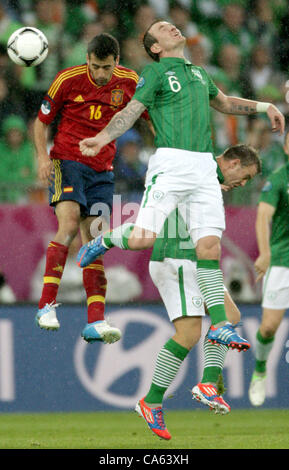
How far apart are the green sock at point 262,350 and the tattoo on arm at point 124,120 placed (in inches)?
139

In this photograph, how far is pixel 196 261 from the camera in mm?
7117

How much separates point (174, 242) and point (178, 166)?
0.60 meters

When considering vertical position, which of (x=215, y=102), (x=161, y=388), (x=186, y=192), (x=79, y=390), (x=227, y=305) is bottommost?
(x=79, y=390)

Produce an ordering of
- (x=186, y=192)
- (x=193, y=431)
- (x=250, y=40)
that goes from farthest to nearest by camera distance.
A: (x=250, y=40) < (x=193, y=431) < (x=186, y=192)

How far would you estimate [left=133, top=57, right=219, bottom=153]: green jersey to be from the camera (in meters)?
6.80

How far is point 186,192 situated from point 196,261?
1.79 feet

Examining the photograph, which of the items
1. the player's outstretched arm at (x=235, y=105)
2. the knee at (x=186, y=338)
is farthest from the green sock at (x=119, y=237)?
the player's outstretched arm at (x=235, y=105)

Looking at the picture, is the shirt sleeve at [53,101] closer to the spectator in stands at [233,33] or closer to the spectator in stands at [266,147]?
the spectator in stands at [266,147]

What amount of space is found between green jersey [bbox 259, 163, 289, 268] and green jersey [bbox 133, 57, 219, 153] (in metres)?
2.43

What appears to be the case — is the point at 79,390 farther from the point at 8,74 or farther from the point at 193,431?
the point at 8,74

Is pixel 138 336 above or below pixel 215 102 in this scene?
below

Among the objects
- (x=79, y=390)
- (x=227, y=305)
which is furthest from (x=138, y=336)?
(x=227, y=305)

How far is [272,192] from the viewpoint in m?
9.25

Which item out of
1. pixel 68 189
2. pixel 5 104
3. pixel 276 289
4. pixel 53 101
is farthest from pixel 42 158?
pixel 5 104
